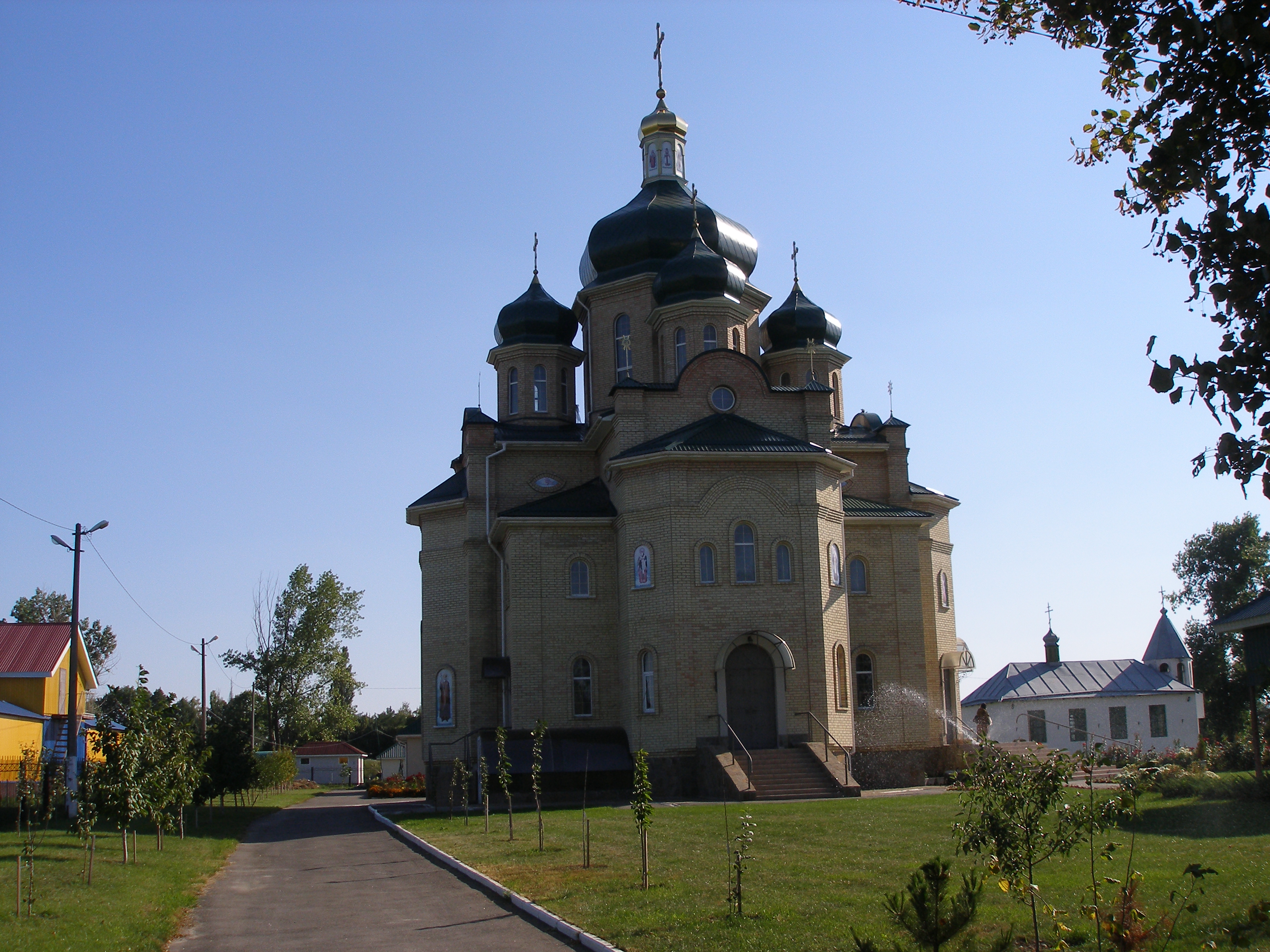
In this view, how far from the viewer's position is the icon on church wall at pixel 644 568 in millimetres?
24906

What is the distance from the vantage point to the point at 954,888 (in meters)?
10.3

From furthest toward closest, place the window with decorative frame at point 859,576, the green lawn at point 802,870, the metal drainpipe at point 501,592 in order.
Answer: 1. the window with decorative frame at point 859,576
2. the metal drainpipe at point 501,592
3. the green lawn at point 802,870

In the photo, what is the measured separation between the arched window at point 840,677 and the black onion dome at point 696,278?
8780 millimetres

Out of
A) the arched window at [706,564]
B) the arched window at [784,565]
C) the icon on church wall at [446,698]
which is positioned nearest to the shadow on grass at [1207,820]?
the arched window at [784,565]

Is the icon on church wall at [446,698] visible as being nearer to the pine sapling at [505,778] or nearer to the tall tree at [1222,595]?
the pine sapling at [505,778]

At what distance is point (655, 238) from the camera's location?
31.1 meters

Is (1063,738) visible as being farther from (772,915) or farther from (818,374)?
(772,915)

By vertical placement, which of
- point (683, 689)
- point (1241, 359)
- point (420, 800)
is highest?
point (1241, 359)

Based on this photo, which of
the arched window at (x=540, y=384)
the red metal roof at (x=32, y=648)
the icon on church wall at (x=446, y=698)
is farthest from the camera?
the arched window at (x=540, y=384)

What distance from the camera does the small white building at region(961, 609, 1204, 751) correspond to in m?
44.6

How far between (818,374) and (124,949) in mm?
25070

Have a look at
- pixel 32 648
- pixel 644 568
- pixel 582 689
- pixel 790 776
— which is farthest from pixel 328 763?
pixel 790 776

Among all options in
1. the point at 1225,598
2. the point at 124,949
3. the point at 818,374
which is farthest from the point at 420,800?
the point at 1225,598

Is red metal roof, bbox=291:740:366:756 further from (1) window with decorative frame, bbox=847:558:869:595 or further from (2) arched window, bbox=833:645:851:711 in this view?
(2) arched window, bbox=833:645:851:711
